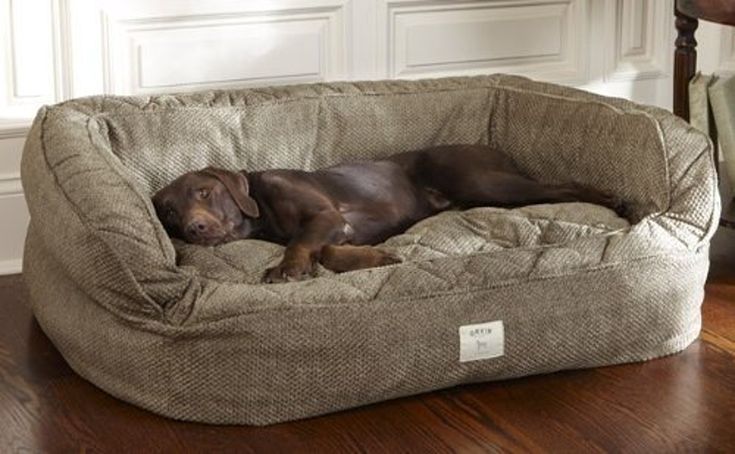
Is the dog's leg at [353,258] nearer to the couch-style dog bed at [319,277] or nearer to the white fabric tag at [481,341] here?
the couch-style dog bed at [319,277]

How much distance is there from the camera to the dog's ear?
10.8 feet

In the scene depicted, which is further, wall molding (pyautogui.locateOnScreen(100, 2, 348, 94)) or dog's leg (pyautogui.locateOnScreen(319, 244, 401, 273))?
wall molding (pyautogui.locateOnScreen(100, 2, 348, 94))

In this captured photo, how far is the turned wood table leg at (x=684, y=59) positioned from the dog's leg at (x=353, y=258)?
1.12 metres

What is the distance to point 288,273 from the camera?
3074 millimetres

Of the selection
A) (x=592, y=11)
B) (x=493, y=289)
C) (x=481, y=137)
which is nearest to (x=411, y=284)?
(x=493, y=289)

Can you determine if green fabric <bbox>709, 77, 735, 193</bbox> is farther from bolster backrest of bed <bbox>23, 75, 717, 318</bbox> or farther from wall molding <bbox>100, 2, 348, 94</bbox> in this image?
wall molding <bbox>100, 2, 348, 94</bbox>

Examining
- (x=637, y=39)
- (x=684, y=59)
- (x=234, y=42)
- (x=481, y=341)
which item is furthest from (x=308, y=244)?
(x=637, y=39)

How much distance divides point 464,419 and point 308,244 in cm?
60

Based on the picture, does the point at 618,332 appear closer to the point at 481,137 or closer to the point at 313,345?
→ the point at 313,345

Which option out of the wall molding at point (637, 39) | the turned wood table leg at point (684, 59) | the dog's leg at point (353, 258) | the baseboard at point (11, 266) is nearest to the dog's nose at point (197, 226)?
the dog's leg at point (353, 258)

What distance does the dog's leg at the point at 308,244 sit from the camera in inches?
121

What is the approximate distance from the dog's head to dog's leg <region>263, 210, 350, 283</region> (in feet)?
0.47

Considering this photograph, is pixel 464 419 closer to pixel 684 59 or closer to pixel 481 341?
pixel 481 341

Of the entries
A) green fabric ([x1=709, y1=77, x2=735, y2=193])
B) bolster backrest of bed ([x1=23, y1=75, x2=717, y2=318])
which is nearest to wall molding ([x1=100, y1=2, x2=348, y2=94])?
bolster backrest of bed ([x1=23, y1=75, x2=717, y2=318])
